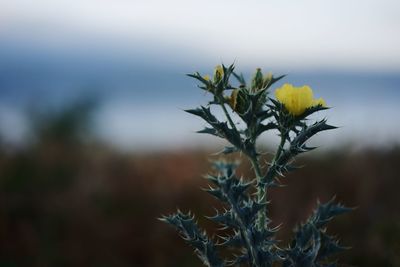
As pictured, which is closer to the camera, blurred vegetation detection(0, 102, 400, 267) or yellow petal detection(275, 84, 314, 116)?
yellow petal detection(275, 84, 314, 116)

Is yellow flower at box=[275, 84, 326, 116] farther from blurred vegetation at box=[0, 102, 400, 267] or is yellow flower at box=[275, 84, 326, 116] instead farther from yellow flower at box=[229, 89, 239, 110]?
blurred vegetation at box=[0, 102, 400, 267]

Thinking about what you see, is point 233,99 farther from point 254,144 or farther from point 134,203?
point 134,203

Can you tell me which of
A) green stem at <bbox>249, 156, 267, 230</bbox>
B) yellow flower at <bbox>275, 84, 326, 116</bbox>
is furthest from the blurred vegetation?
yellow flower at <bbox>275, 84, 326, 116</bbox>

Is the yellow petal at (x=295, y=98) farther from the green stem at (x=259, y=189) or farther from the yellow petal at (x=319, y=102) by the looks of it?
the green stem at (x=259, y=189)

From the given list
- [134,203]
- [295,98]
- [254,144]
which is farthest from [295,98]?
[134,203]

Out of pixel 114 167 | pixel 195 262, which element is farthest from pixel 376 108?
pixel 195 262

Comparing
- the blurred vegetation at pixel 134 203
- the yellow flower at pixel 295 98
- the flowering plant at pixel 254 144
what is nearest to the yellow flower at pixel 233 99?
the flowering plant at pixel 254 144

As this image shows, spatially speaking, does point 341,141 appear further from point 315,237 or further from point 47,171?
point 315,237
